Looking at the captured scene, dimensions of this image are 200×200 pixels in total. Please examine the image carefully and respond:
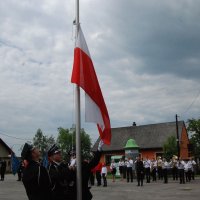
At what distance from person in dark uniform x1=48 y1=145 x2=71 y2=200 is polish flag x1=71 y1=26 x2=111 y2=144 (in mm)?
845

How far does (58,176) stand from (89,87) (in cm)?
173

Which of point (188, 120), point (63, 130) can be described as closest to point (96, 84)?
point (188, 120)

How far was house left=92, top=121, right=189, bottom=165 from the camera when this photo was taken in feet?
209

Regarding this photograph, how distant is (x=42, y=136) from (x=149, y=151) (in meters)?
64.2

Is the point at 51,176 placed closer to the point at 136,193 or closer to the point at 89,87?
the point at 89,87

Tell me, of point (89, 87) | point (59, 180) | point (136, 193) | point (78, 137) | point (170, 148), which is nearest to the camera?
point (59, 180)

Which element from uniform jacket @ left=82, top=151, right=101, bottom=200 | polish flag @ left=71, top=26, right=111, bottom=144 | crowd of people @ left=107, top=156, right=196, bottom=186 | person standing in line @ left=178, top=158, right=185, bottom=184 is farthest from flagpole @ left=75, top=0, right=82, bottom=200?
person standing in line @ left=178, top=158, right=185, bottom=184

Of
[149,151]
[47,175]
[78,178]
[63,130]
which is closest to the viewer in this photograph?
[47,175]

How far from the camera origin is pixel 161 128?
66.8 m

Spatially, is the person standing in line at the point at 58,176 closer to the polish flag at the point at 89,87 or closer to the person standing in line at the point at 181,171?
the polish flag at the point at 89,87

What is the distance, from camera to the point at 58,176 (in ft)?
20.5

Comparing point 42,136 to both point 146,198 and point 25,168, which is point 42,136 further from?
point 25,168

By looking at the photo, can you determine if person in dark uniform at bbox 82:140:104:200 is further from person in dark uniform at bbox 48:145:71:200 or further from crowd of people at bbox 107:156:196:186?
crowd of people at bbox 107:156:196:186

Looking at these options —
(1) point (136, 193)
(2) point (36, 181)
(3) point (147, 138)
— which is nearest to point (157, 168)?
(1) point (136, 193)
